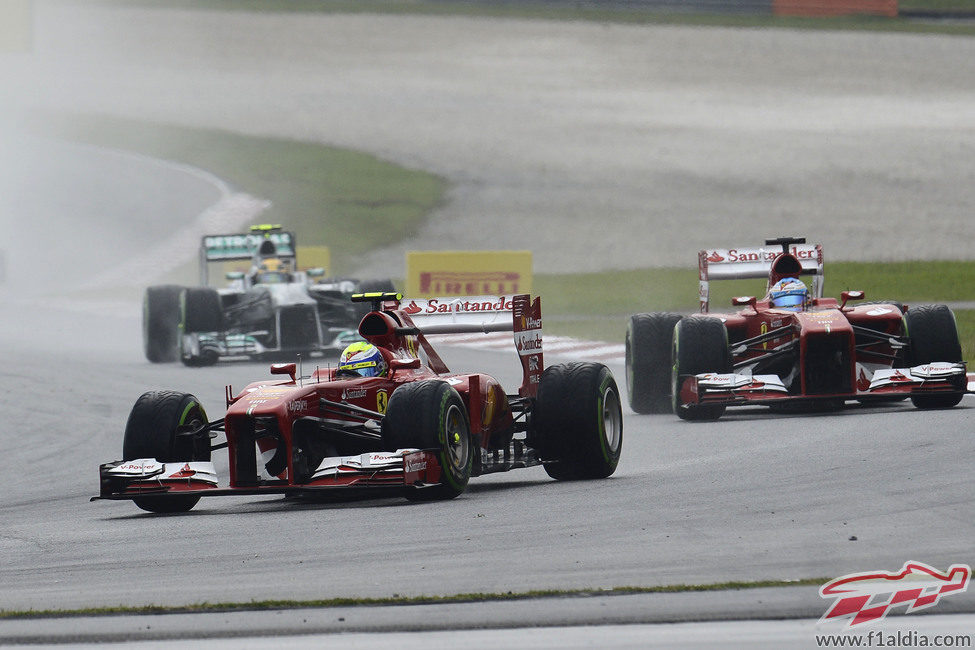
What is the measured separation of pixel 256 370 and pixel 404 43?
158ft

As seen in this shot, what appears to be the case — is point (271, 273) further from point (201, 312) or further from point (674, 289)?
point (674, 289)

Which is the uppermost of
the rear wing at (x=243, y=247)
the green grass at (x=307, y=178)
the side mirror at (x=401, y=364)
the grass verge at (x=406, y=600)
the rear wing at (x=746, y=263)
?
the green grass at (x=307, y=178)

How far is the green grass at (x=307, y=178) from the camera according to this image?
4725 centimetres

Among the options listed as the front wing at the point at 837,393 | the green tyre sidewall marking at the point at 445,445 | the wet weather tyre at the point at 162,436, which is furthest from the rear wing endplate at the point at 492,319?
the front wing at the point at 837,393

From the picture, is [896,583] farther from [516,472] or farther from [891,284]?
[891,284]

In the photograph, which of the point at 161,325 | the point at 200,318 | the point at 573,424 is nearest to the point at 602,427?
the point at 573,424

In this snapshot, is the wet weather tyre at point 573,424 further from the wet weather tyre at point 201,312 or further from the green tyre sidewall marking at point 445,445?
the wet weather tyre at point 201,312

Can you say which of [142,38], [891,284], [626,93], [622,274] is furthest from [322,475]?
[142,38]

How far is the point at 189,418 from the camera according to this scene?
12.7m

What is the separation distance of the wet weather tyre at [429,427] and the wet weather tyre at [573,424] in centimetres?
120

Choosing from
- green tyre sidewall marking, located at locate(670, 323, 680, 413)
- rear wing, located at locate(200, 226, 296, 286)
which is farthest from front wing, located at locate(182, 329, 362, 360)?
green tyre sidewall marking, located at locate(670, 323, 680, 413)

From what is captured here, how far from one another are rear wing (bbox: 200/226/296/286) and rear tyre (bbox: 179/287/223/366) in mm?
666

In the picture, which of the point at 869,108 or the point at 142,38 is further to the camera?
the point at 142,38

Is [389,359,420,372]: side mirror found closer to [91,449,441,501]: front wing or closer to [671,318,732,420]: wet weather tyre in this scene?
[91,449,441,501]: front wing
